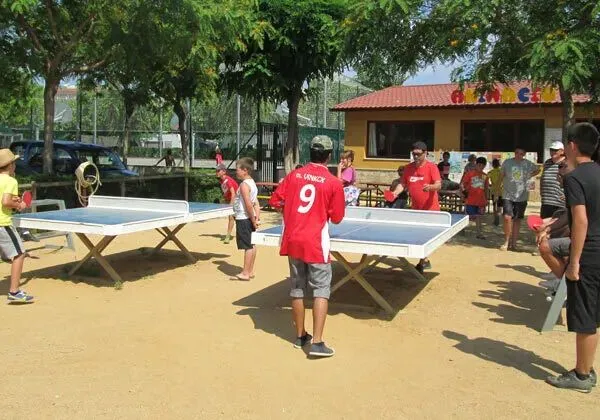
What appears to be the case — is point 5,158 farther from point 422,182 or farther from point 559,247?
point 559,247

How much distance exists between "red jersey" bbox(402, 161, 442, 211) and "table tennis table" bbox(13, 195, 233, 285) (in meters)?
2.50

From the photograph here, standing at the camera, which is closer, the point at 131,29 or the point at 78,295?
the point at 78,295

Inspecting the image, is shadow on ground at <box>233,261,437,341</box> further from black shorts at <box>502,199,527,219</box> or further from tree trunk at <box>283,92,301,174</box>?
tree trunk at <box>283,92,301,174</box>

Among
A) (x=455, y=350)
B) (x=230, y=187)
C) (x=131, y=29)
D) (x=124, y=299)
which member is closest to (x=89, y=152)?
(x=131, y=29)

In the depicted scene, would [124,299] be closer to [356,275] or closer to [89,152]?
[356,275]

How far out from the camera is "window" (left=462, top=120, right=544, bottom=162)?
2091 cm

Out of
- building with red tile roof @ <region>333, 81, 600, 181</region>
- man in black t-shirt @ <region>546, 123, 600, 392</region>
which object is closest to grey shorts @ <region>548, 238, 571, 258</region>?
man in black t-shirt @ <region>546, 123, 600, 392</region>

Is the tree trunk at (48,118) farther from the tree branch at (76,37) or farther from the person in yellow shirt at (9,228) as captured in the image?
the person in yellow shirt at (9,228)

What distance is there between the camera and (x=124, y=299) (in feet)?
23.7

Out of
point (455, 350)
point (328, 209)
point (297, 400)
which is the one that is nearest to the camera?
point (297, 400)

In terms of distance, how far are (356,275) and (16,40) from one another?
9.95 metres

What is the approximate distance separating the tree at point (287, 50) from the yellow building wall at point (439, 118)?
607 cm

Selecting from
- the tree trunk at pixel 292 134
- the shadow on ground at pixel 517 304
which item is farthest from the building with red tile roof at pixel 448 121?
the shadow on ground at pixel 517 304

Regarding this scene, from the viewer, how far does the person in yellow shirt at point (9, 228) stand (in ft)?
21.9
